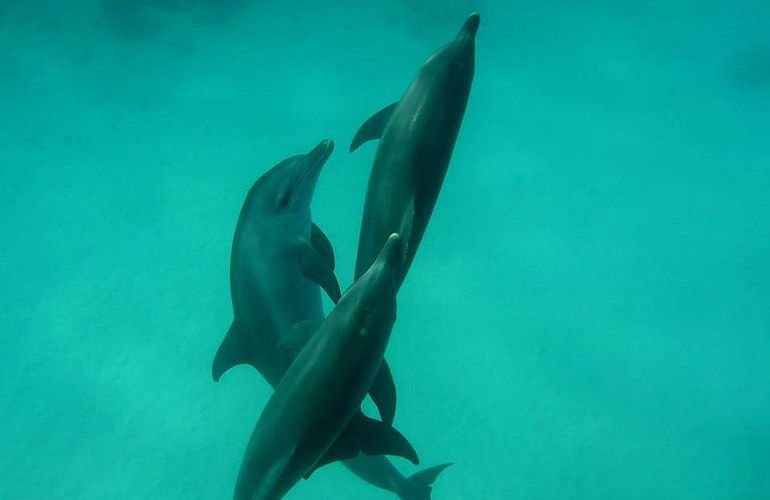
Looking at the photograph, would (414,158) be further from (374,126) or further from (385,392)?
(385,392)

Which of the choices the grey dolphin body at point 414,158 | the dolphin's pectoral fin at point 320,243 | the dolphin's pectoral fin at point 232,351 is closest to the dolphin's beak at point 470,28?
the grey dolphin body at point 414,158

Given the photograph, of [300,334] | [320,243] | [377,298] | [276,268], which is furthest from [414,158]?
[320,243]

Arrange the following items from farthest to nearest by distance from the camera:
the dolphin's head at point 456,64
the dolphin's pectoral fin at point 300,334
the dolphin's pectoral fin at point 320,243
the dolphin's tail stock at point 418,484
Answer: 1. the dolphin's tail stock at point 418,484
2. the dolphin's pectoral fin at point 320,243
3. the dolphin's pectoral fin at point 300,334
4. the dolphin's head at point 456,64

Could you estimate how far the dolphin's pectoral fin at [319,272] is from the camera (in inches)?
169

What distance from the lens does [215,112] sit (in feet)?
55.7

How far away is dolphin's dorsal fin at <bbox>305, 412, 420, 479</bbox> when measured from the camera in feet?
11.8

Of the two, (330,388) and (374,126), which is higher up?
(374,126)

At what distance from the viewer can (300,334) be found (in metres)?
4.05

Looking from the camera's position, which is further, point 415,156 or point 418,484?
point 418,484

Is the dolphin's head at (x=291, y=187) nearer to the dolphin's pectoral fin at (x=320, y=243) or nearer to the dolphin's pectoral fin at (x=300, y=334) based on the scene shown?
the dolphin's pectoral fin at (x=320, y=243)

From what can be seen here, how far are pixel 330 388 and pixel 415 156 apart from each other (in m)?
1.28

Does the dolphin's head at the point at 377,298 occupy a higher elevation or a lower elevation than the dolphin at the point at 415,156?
lower

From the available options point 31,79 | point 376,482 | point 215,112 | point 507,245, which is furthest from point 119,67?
point 376,482

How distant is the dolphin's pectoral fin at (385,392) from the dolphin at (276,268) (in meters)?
0.76
